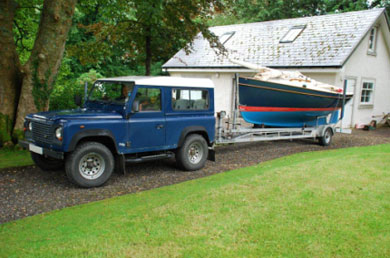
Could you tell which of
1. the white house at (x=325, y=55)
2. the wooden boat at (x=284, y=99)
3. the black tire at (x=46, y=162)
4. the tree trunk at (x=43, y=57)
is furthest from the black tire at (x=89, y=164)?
the white house at (x=325, y=55)

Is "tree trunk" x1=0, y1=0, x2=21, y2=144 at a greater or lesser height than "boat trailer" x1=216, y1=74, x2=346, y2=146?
greater

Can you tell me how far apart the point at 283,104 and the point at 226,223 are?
26.0 ft

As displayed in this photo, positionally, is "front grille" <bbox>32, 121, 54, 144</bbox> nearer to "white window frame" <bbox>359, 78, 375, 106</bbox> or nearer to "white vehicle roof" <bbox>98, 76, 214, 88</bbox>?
"white vehicle roof" <bbox>98, 76, 214, 88</bbox>

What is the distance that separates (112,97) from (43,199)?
2.65 metres

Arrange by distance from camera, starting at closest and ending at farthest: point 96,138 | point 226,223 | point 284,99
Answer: point 226,223, point 96,138, point 284,99

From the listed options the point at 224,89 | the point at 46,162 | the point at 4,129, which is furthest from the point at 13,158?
the point at 224,89

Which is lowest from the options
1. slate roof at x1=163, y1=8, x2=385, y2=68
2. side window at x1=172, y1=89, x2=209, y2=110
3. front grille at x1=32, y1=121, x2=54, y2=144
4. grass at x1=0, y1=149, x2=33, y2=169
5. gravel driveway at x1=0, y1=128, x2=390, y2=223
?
gravel driveway at x1=0, y1=128, x2=390, y2=223

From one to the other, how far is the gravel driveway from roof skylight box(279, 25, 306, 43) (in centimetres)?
1002

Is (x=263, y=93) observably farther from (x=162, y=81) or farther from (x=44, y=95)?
(x=44, y=95)

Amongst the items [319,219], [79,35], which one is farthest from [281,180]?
[79,35]

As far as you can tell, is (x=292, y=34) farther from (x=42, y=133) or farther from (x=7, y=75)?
(x=42, y=133)

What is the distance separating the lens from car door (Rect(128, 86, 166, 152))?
24.1 feet

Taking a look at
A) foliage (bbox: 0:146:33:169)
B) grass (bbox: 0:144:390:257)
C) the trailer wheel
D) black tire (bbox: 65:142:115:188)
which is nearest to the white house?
the trailer wheel

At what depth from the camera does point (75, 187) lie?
689cm
